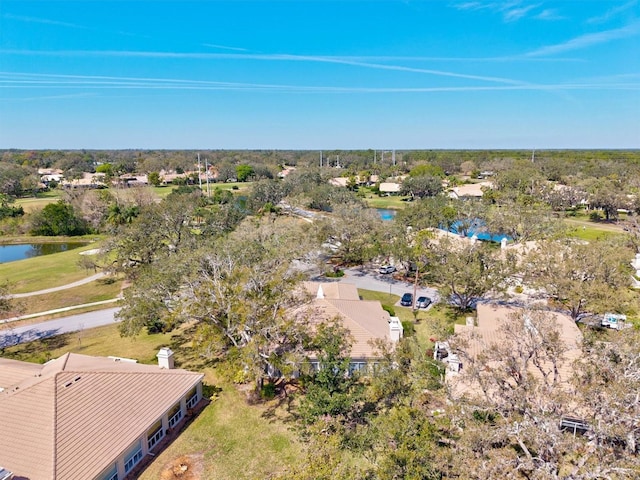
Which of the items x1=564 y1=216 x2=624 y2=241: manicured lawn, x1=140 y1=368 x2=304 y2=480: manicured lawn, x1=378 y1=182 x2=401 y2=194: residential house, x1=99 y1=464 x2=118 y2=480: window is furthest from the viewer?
x1=378 y1=182 x2=401 y2=194: residential house

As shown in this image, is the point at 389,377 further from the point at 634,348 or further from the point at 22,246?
the point at 22,246

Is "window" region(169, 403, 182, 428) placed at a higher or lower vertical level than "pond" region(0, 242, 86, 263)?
higher

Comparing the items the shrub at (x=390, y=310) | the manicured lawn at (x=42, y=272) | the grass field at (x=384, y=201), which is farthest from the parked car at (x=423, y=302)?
the grass field at (x=384, y=201)

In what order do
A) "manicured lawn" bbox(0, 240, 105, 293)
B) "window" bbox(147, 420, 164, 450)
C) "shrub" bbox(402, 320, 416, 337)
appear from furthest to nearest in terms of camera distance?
"manicured lawn" bbox(0, 240, 105, 293) → "shrub" bbox(402, 320, 416, 337) → "window" bbox(147, 420, 164, 450)

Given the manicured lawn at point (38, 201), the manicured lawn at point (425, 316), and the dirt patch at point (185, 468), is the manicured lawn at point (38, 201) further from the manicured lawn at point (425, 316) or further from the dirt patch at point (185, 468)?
the dirt patch at point (185, 468)

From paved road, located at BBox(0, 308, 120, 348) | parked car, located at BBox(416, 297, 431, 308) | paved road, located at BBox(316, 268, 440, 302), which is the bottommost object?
paved road, located at BBox(0, 308, 120, 348)

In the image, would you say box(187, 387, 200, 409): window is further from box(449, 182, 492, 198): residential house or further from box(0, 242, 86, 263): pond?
box(449, 182, 492, 198): residential house

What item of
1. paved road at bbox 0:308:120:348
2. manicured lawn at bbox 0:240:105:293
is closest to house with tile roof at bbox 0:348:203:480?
paved road at bbox 0:308:120:348
